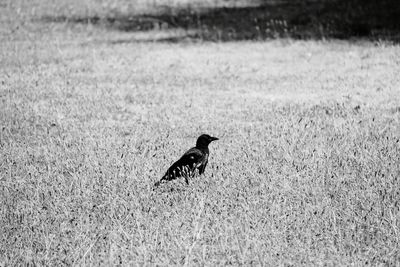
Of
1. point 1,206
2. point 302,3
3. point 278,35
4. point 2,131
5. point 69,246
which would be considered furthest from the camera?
point 302,3

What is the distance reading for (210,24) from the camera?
19656mm

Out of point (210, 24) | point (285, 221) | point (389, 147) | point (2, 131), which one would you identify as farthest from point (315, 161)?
point (210, 24)

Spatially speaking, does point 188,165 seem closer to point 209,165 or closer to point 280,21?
point 209,165

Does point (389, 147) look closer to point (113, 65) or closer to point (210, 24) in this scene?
point (113, 65)

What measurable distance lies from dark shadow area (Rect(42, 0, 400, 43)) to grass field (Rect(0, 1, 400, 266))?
4079mm

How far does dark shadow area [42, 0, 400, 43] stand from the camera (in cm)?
1582

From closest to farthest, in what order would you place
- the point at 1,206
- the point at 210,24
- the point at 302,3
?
the point at 1,206 < the point at 210,24 < the point at 302,3

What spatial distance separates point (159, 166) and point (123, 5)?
19980 millimetres

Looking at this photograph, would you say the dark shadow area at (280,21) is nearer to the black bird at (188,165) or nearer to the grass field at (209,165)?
the grass field at (209,165)

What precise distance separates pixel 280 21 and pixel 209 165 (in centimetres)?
1230

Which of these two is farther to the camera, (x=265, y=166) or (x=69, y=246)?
(x=265, y=166)

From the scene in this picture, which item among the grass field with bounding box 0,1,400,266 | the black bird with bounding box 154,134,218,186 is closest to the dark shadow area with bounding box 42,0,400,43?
the grass field with bounding box 0,1,400,266

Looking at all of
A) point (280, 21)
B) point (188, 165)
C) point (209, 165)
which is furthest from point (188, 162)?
point (280, 21)

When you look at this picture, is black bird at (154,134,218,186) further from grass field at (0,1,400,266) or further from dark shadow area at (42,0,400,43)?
dark shadow area at (42,0,400,43)
